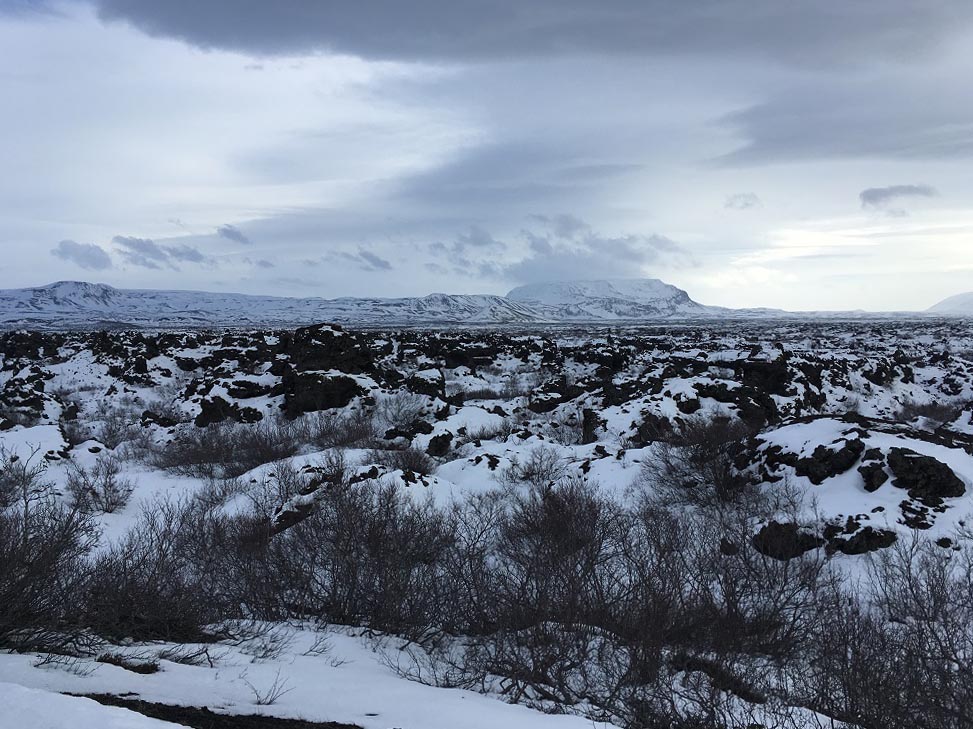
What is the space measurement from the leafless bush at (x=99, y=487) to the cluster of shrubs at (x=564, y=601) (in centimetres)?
217

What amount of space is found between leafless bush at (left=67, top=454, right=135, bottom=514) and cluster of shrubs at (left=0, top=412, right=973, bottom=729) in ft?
7.11

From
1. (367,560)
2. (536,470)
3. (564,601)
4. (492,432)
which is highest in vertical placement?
(564,601)

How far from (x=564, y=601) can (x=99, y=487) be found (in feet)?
61.3

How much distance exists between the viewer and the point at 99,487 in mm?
21016

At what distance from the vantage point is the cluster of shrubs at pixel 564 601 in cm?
838

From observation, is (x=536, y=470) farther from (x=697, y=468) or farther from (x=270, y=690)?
(x=270, y=690)

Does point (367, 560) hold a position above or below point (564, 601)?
below

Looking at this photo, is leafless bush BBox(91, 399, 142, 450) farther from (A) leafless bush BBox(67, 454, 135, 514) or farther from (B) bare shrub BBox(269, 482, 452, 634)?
(B) bare shrub BBox(269, 482, 452, 634)

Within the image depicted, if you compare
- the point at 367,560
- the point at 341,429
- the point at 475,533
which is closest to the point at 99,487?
the point at 341,429

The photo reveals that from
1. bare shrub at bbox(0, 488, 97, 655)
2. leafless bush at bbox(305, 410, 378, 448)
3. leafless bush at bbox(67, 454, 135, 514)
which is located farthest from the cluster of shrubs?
leafless bush at bbox(305, 410, 378, 448)

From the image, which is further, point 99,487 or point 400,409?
point 400,409

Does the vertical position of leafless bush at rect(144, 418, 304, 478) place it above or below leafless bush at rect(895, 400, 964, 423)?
below

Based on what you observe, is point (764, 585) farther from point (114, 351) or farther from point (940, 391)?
point (114, 351)

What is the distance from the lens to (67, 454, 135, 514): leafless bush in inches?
773
